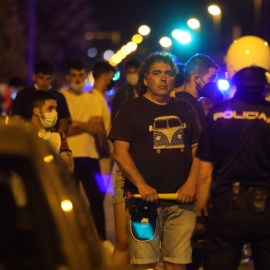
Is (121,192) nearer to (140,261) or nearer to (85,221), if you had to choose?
(140,261)

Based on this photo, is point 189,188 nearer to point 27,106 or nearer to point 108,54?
point 27,106

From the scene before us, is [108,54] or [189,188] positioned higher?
[108,54]

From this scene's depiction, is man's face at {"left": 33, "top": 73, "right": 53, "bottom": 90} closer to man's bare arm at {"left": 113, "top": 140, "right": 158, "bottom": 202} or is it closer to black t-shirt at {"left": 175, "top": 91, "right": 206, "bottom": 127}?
black t-shirt at {"left": 175, "top": 91, "right": 206, "bottom": 127}

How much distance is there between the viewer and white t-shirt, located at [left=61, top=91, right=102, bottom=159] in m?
9.19

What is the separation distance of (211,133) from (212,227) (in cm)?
64

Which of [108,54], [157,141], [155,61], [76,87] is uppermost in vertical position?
[108,54]

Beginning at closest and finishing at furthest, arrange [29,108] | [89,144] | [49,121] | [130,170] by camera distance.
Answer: [130,170] < [49,121] < [29,108] < [89,144]

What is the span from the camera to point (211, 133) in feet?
16.6

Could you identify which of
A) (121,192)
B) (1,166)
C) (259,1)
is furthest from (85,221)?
(259,1)

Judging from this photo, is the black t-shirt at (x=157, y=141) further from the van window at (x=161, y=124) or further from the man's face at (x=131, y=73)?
the man's face at (x=131, y=73)

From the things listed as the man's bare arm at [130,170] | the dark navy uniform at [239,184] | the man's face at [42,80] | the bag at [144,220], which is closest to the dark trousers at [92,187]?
the man's face at [42,80]

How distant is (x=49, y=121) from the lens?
23.6 ft

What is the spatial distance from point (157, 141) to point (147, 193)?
454mm

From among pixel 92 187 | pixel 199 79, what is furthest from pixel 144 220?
pixel 92 187
